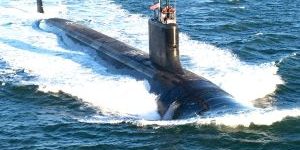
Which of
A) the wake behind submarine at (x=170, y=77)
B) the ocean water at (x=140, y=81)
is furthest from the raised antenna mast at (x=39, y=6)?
the wake behind submarine at (x=170, y=77)

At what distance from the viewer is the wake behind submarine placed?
23.0 meters

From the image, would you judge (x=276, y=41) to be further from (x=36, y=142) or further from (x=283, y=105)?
(x=36, y=142)

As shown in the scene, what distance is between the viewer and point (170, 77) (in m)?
26.6

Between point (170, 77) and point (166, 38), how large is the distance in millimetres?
1947

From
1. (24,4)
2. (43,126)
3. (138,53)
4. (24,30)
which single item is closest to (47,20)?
(24,30)

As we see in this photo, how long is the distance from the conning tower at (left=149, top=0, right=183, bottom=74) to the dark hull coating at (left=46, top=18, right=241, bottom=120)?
0.49 metres

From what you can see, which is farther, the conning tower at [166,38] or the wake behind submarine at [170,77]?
the conning tower at [166,38]

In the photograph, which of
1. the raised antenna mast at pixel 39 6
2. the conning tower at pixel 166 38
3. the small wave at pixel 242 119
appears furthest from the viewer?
the raised antenna mast at pixel 39 6

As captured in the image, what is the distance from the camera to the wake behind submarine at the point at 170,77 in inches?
905

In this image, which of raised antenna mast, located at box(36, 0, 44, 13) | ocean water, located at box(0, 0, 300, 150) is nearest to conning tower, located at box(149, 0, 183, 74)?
ocean water, located at box(0, 0, 300, 150)

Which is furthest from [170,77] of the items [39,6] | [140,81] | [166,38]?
[39,6]

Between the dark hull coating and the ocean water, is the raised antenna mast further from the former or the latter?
the dark hull coating

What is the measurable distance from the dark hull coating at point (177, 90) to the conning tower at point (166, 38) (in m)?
0.49

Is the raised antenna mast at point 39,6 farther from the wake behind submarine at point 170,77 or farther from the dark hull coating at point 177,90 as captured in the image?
the wake behind submarine at point 170,77
